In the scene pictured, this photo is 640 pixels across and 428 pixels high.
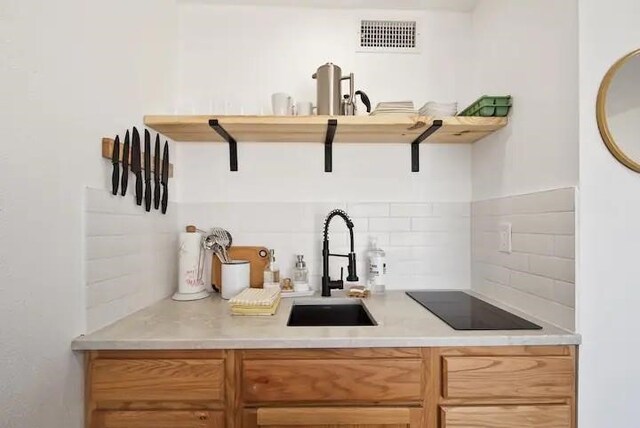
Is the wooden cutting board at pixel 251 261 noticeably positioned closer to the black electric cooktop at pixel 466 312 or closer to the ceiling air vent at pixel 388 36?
the black electric cooktop at pixel 466 312

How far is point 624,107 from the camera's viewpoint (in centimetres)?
101

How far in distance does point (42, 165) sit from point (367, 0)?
1466mm

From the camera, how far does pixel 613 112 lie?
39.5 inches

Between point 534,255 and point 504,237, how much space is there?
19 centimetres

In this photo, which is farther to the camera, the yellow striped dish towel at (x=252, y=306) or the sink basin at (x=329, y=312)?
the sink basin at (x=329, y=312)

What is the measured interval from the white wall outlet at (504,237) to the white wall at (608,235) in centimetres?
34

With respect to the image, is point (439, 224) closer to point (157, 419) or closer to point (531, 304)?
point (531, 304)

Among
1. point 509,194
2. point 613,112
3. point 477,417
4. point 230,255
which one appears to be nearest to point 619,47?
point 613,112

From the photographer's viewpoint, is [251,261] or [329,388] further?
[251,261]

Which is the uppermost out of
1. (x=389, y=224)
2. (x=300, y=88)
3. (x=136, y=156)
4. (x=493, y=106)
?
(x=300, y=88)

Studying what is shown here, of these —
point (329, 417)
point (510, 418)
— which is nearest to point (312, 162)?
point (329, 417)

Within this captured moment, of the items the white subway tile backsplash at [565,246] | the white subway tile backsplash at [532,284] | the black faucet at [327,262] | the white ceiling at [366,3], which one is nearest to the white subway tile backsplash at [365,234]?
the black faucet at [327,262]

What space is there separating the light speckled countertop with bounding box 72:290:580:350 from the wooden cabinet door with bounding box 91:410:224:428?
0.19 metres

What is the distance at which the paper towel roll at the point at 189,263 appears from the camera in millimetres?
1495
